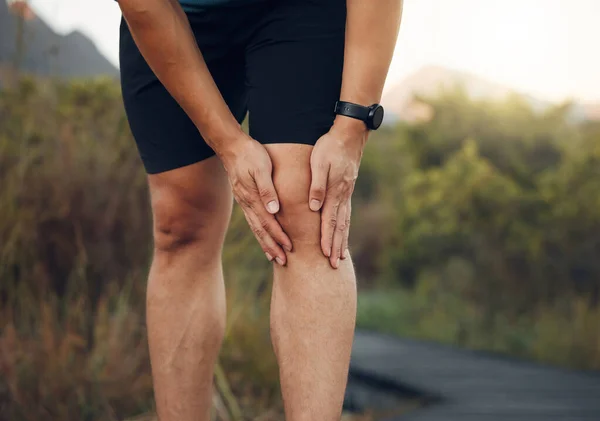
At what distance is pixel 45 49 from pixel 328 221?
89.4 inches

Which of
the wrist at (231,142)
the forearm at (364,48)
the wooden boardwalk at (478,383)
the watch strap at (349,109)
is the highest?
the forearm at (364,48)

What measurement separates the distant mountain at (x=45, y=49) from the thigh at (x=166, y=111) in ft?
4.81

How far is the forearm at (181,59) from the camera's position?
4.45 feet

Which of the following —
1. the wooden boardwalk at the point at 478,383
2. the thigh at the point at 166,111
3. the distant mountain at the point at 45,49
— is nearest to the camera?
the thigh at the point at 166,111

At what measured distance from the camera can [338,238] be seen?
1.32 metres

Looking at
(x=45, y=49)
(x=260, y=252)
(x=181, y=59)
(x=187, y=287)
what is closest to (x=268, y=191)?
(x=181, y=59)

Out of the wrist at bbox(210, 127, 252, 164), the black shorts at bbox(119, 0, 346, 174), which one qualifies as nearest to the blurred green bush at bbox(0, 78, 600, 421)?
the black shorts at bbox(119, 0, 346, 174)

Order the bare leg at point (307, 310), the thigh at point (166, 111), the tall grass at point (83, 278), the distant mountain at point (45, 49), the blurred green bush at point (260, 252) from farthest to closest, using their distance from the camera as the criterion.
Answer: the distant mountain at point (45, 49)
the blurred green bush at point (260, 252)
the tall grass at point (83, 278)
the thigh at point (166, 111)
the bare leg at point (307, 310)

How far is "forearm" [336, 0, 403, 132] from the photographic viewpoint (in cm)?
133

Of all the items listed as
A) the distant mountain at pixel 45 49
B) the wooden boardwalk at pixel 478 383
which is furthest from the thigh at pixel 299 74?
the distant mountain at pixel 45 49

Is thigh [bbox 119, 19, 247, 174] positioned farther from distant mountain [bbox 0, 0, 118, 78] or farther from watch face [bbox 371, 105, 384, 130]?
distant mountain [bbox 0, 0, 118, 78]

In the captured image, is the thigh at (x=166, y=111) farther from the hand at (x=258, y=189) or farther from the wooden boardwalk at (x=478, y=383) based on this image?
the wooden boardwalk at (x=478, y=383)

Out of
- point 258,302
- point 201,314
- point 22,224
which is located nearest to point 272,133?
point 201,314

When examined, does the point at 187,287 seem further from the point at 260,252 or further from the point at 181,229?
the point at 260,252
